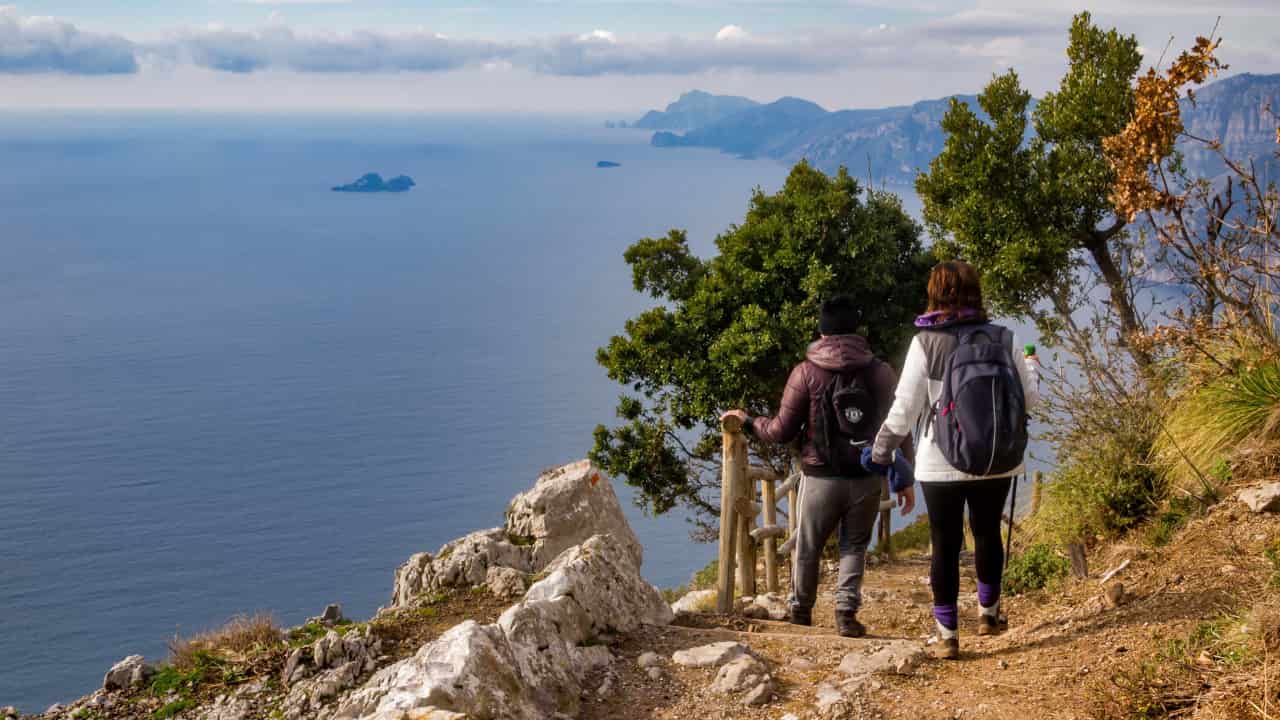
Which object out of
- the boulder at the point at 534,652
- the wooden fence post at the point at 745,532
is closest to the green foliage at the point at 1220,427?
the wooden fence post at the point at 745,532

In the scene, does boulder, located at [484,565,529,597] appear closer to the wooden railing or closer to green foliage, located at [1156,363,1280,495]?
the wooden railing

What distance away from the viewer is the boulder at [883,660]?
232 inches

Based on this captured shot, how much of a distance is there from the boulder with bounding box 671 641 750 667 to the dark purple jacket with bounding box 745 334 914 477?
141 cm

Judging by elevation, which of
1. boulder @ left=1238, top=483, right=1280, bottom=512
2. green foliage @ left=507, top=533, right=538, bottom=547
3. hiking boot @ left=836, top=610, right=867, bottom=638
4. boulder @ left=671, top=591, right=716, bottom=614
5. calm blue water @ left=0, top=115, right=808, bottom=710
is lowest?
calm blue water @ left=0, top=115, right=808, bottom=710

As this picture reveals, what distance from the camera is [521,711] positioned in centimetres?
528

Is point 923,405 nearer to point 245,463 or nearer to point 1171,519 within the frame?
point 1171,519

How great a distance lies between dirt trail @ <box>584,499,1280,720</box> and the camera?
5.31 metres

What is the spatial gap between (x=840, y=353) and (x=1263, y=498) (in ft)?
12.5

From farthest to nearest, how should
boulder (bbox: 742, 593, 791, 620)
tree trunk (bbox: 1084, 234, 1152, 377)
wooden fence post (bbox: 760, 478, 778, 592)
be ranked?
tree trunk (bbox: 1084, 234, 1152, 377) < wooden fence post (bbox: 760, 478, 778, 592) < boulder (bbox: 742, 593, 791, 620)

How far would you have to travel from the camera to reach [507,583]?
859cm

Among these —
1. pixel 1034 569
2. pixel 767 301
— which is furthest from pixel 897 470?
pixel 767 301

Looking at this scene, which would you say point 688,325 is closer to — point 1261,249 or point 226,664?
point 1261,249

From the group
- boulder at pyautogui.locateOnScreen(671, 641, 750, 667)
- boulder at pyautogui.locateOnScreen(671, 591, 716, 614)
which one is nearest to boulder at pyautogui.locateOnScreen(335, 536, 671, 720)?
boulder at pyautogui.locateOnScreen(671, 641, 750, 667)

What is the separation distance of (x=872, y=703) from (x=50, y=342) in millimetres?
202361
